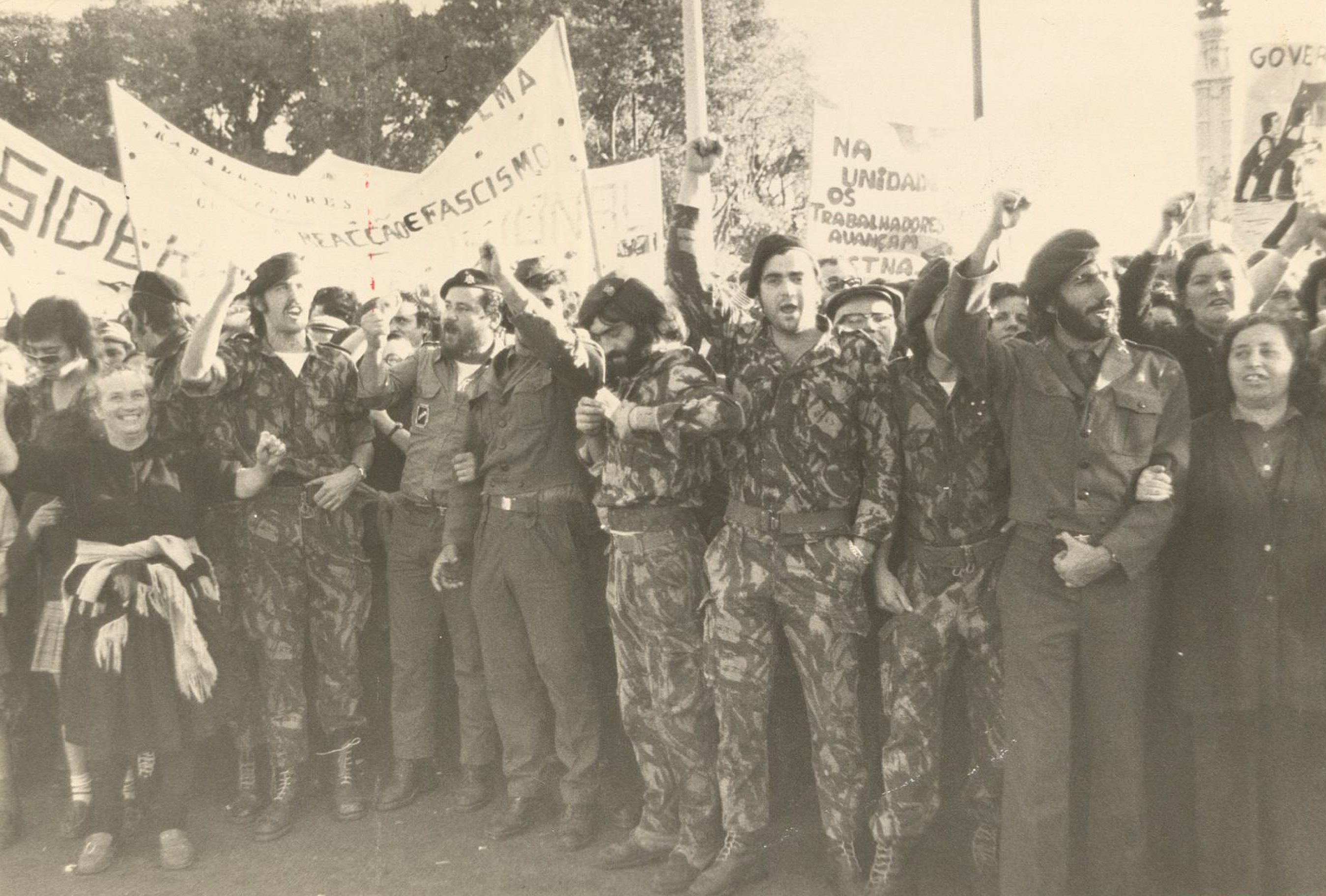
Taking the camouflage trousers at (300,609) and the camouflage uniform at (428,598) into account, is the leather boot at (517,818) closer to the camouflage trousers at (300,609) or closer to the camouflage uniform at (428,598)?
the camouflage uniform at (428,598)

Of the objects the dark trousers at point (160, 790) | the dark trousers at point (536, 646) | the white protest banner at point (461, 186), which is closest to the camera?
the dark trousers at point (160, 790)

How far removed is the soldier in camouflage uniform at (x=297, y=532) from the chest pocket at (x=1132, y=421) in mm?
3246

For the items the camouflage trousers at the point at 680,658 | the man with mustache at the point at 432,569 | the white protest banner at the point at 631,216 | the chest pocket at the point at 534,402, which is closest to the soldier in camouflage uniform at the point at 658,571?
the camouflage trousers at the point at 680,658

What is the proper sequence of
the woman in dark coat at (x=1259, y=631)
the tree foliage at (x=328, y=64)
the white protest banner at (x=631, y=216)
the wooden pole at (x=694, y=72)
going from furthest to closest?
the white protest banner at (x=631, y=216) < the tree foliage at (x=328, y=64) < the wooden pole at (x=694, y=72) < the woman in dark coat at (x=1259, y=631)

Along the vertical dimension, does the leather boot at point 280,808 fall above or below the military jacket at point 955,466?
below

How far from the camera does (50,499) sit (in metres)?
4.98

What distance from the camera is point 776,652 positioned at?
4.04 metres

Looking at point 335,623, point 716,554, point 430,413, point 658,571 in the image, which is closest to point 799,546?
point 716,554

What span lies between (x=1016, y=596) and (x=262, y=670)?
10.8 ft

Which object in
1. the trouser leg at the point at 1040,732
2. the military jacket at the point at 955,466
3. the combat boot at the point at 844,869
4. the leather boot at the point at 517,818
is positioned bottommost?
the leather boot at the point at 517,818

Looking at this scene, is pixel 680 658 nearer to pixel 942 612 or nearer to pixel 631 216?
pixel 942 612

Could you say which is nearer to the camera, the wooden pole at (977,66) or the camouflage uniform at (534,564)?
the camouflage uniform at (534,564)

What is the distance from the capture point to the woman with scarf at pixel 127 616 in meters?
4.41

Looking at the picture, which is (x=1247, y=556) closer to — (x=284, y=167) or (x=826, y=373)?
(x=826, y=373)
